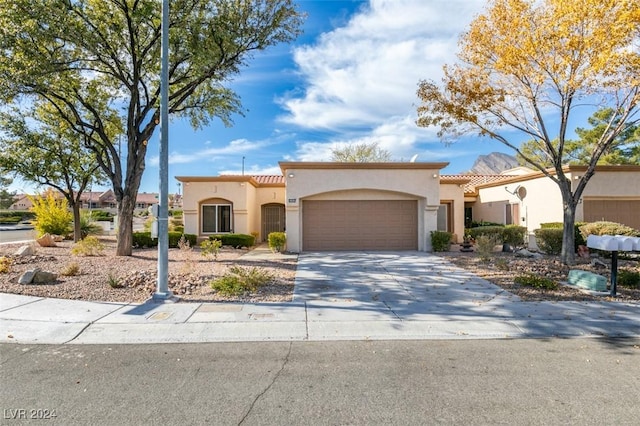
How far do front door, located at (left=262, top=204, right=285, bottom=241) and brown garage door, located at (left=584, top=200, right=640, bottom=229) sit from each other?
1514 cm

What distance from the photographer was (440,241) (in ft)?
49.2

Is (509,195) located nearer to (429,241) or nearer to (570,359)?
(429,241)

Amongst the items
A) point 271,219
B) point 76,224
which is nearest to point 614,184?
point 271,219

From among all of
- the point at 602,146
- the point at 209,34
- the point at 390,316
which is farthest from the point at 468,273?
the point at 209,34

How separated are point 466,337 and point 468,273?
5.41 metres

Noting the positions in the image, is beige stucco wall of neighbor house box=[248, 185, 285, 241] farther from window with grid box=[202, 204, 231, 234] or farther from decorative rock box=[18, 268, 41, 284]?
decorative rock box=[18, 268, 41, 284]

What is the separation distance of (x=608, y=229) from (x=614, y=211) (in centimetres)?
392

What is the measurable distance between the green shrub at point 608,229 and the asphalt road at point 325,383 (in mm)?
10076

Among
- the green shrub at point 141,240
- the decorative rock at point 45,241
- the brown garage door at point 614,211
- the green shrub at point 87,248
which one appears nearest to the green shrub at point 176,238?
the green shrub at point 141,240

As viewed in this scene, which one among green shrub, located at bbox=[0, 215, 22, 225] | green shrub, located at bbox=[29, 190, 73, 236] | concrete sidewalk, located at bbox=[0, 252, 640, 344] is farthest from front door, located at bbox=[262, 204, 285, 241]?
green shrub, located at bbox=[0, 215, 22, 225]

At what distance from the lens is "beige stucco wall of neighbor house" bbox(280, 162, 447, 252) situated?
1529 cm

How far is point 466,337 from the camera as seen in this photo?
209 inches

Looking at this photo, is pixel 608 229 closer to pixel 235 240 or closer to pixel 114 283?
pixel 235 240

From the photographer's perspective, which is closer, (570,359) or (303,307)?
(570,359)
